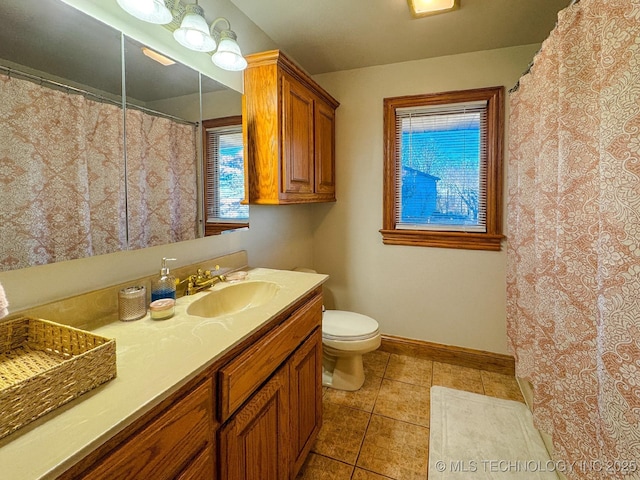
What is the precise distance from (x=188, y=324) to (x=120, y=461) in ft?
1.52

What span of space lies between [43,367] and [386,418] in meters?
1.72

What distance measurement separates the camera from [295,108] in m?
1.86

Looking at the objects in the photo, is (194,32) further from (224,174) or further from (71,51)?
(224,174)

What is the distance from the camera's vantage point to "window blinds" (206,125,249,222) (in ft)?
5.15

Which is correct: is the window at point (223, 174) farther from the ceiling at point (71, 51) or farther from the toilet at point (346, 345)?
the toilet at point (346, 345)

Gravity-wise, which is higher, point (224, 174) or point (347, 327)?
point (224, 174)

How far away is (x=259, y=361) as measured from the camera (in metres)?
1.03

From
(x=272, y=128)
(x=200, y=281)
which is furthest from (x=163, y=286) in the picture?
(x=272, y=128)

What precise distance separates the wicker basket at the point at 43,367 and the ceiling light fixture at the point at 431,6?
6.70ft

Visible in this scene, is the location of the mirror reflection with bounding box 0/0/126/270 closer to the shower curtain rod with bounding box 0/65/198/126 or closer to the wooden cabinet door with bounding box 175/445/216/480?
the shower curtain rod with bounding box 0/65/198/126

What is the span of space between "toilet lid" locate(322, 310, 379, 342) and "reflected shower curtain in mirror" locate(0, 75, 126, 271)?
4.38ft

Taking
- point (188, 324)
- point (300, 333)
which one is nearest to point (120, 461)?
point (188, 324)

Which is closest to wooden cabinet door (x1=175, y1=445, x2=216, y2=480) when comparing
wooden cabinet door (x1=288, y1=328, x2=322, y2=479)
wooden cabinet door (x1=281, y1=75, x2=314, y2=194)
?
wooden cabinet door (x1=288, y1=328, x2=322, y2=479)

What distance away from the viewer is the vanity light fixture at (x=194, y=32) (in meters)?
1.27
